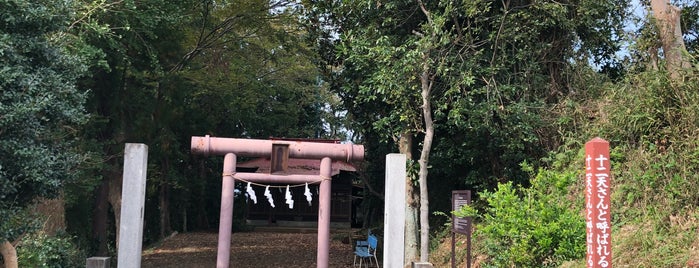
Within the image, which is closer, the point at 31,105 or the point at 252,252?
the point at 31,105

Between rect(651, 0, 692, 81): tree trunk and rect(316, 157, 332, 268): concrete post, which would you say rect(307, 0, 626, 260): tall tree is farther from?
rect(316, 157, 332, 268): concrete post

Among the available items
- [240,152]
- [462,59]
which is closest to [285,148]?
[240,152]

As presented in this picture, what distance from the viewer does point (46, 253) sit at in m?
9.05

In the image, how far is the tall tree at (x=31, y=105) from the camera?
6504 millimetres

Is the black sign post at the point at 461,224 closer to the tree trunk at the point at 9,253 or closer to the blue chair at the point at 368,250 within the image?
the blue chair at the point at 368,250

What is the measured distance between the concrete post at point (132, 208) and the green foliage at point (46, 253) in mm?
2014

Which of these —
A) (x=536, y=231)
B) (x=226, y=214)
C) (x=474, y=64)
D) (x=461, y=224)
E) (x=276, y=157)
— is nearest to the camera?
(x=536, y=231)

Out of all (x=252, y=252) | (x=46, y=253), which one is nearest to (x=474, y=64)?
(x=46, y=253)

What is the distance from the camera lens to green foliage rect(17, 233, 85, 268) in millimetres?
8602

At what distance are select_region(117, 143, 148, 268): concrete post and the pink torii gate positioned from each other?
81 centimetres

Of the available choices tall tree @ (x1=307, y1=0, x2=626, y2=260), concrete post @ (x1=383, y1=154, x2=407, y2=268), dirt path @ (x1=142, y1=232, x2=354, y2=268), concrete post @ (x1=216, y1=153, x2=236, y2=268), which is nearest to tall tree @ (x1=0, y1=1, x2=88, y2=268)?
concrete post @ (x1=216, y1=153, x2=236, y2=268)

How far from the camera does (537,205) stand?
665cm

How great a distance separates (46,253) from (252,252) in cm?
810

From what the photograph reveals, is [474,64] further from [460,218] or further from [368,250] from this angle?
[368,250]
